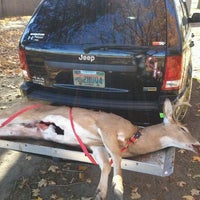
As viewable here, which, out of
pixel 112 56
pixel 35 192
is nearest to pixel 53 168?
pixel 35 192

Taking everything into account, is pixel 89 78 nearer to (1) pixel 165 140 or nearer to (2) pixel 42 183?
(1) pixel 165 140

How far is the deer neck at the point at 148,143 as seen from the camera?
3.75 m

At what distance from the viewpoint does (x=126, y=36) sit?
380 cm

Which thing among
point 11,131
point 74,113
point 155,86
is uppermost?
point 155,86

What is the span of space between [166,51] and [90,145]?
129cm

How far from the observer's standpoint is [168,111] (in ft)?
12.3

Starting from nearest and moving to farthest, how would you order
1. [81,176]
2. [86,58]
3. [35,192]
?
[86,58]
[35,192]
[81,176]

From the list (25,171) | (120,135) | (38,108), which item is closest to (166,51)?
(120,135)

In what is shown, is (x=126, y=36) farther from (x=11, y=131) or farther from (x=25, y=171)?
(x=25, y=171)

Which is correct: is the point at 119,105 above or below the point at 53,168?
above

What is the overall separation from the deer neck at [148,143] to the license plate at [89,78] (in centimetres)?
74

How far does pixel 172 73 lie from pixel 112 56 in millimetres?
673

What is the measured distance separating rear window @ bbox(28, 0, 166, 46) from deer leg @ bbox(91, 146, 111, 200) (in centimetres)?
118

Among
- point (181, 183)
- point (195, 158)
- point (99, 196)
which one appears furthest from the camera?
point (195, 158)
